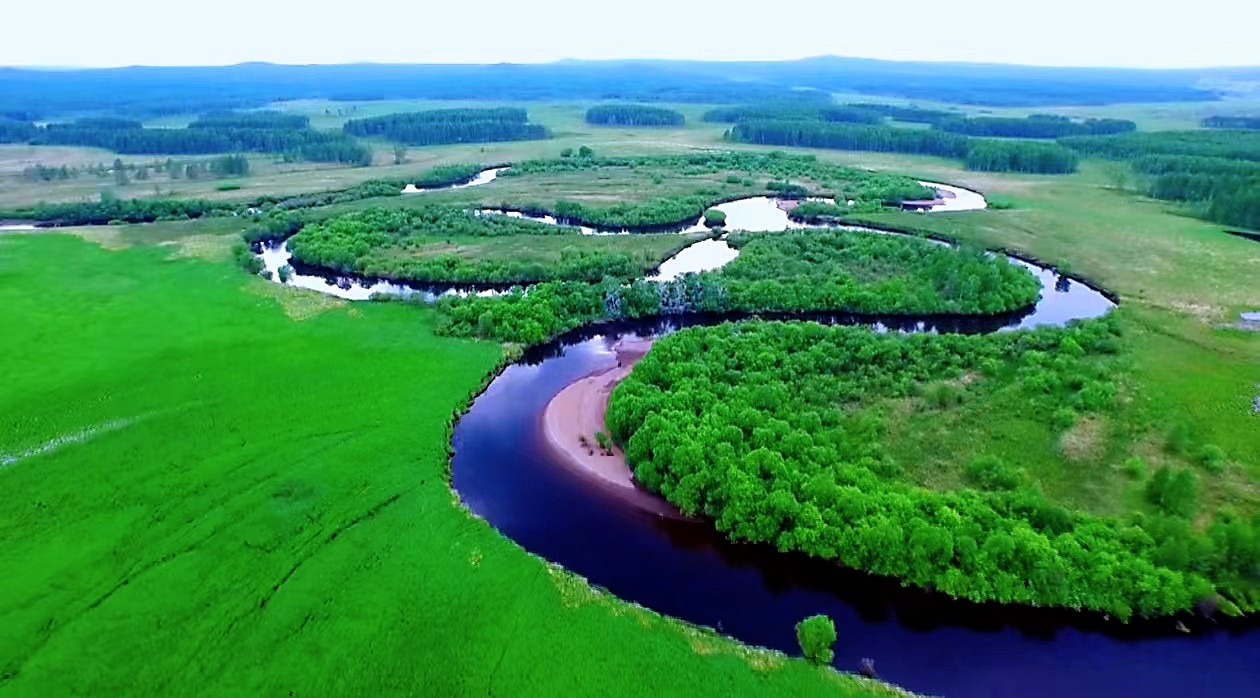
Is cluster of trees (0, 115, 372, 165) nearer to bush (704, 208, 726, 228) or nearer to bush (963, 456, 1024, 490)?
bush (704, 208, 726, 228)

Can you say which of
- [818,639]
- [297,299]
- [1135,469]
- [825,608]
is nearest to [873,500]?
[825,608]

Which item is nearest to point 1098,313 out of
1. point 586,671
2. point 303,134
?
point 586,671

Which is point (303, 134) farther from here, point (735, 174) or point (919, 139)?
point (919, 139)

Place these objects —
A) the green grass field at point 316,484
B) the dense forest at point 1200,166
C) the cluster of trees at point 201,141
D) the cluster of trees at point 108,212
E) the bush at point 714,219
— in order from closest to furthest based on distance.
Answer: the green grass field at point 316,484 < the dense forest at point 1200,166 < the bush at point 714,219 < the cluster of trees at point 108,212 < the cluster of trees at point 201,141

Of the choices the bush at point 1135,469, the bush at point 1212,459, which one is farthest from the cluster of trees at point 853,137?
the bush at point 1135,469

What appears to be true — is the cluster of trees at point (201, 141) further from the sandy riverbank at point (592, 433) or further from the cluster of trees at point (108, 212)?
the sandy riverbank at point (592, 433)

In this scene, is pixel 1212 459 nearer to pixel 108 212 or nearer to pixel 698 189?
pixel 698 189

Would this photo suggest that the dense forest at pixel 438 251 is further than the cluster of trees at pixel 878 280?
Yes
